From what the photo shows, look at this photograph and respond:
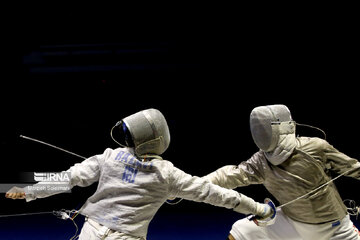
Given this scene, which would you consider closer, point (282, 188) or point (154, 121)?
point (154, 121)

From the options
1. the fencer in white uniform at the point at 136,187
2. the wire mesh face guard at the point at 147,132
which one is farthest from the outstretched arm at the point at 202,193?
the wire mesh face guard at the point at 147,132

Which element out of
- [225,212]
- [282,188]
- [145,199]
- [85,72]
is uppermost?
[85,72]

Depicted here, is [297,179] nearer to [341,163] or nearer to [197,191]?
[341,163]

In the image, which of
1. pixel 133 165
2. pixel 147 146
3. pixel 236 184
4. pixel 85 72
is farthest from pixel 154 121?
pixel 85 72

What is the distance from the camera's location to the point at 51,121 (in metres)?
3.44

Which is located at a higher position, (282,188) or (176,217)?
(282,188)

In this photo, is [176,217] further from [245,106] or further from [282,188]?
[282,188]

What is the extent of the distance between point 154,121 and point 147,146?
0.12 meters

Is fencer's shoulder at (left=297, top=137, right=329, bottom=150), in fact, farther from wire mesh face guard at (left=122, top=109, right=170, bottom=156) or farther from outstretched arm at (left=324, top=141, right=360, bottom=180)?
wire mesh face guard at (left=122, top=109, right=170, bottom=156)

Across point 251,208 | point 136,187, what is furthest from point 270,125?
point 136,187

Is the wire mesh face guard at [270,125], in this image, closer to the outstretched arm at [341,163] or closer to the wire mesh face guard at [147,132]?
the outstretched arm at [341,163]

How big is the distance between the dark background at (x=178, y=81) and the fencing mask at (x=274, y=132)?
127 centimetres

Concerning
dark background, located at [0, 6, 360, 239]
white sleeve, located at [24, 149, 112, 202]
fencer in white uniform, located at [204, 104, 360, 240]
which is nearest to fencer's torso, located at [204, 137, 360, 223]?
fencer in white uniform, located at [204, 104, 360, 240]

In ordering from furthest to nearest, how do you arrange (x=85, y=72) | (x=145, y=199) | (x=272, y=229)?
1. (x=85, y=72)
2. (x=272, y=229)
3. (x=145, y=199)
